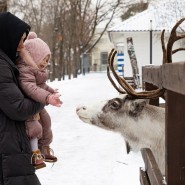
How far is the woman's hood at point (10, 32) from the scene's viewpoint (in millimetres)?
2961

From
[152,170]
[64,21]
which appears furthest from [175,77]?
[64,21]

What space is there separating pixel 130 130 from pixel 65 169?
2.94 m

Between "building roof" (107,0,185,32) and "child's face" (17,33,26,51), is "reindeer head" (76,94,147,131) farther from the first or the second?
"building roof" (107,0,185,32)

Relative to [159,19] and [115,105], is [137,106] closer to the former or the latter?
[115,105]

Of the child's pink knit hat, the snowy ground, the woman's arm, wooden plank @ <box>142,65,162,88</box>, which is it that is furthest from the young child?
the snowy ground

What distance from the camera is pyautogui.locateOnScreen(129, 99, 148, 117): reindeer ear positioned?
357cm

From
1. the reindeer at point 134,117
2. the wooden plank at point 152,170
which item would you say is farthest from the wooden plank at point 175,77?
the reindeer at point 134,117

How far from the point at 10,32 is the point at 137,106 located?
114 centimetres

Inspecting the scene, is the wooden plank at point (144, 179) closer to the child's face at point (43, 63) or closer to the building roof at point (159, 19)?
the child's face at point (43, 63)

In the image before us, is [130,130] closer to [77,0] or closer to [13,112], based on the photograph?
[13,112]

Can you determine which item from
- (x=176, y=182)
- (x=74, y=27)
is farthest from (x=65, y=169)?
(x=74, y=27)

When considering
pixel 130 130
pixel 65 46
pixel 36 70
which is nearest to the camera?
pixel 36 70

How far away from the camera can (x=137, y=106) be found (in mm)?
3582

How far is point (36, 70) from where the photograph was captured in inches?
122
